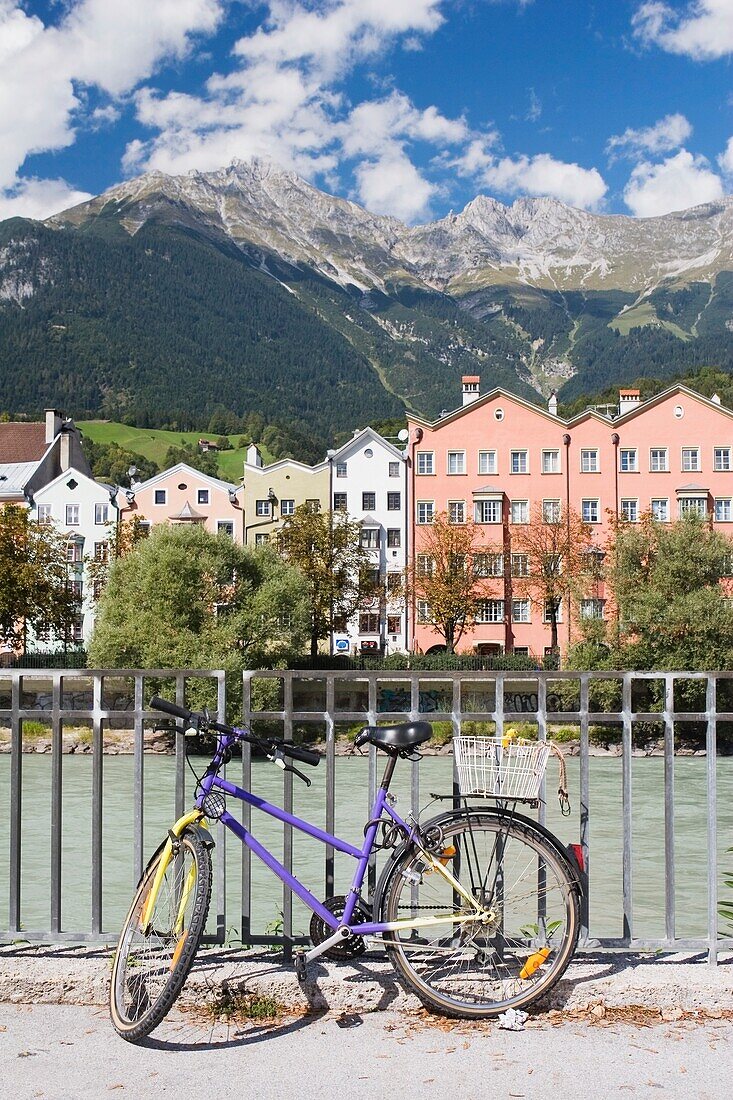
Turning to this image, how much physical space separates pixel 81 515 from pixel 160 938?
197ft

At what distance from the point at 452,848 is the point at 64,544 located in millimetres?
55641

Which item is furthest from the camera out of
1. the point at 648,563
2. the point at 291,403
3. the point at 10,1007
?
the point at 291,403

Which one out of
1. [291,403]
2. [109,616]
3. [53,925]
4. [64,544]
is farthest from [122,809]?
[291,403]

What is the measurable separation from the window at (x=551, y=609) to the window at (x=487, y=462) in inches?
310

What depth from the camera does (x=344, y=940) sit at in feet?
14.8

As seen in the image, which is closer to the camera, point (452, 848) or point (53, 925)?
point (452, 848)

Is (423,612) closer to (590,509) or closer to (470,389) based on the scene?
(590,509)

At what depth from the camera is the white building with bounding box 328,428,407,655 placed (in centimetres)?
5988

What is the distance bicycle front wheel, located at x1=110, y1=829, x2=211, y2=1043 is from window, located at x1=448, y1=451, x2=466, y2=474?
56061 millimetres

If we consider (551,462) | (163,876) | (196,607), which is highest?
(551,462)

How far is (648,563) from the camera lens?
147ft

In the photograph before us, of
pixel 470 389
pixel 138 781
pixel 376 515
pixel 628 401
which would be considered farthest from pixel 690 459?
pixel 138 781

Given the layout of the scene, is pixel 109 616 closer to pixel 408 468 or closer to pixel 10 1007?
pixel 408 468

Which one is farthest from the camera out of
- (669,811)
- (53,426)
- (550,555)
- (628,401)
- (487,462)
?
(53,426)
